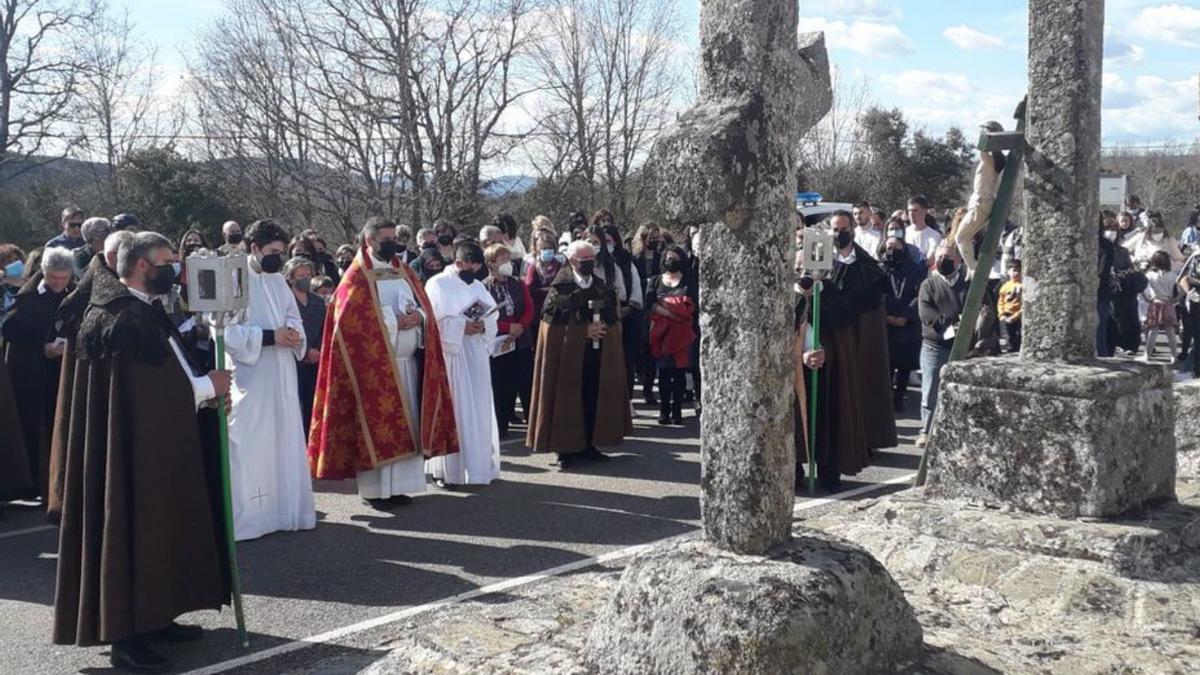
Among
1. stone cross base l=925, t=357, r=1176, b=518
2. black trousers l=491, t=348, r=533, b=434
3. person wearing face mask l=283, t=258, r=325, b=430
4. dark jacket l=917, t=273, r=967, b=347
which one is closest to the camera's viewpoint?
stone cross base l=925, t=357, r=1176, b=518

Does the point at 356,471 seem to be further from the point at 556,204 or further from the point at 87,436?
the point at 556,204

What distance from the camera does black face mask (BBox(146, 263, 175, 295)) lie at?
551cm

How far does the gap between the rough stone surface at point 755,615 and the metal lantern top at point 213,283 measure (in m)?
3.00

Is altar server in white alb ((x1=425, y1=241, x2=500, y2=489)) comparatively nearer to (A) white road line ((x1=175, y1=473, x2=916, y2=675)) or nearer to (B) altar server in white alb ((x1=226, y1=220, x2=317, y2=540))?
(B) altar server in white alb ((x1=226, y1=220, x2=317, y2=540))

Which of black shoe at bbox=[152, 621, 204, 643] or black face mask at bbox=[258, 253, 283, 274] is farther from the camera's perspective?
black face mask at bbox=[258, 253, 283, 274]

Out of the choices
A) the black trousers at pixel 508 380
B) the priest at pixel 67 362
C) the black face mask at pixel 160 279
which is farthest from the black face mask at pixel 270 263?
the black trousers at pixel 508 380

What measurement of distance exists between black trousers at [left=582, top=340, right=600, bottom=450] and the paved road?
1.07ft

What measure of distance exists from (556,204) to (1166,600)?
21.3 metres

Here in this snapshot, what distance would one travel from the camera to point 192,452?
531 centimetres

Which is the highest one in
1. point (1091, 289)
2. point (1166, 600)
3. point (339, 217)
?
point (339, 217)

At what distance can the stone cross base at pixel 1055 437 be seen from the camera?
4258 millimetres

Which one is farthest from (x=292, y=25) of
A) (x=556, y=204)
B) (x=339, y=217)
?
(x=556, y=204)

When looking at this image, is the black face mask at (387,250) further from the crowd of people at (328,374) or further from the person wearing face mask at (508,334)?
the person wearing face mask at (508,334)

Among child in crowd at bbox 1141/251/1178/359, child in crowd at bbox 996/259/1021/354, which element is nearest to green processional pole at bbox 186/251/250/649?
child in crowd at bbox 996/259/1021/354
